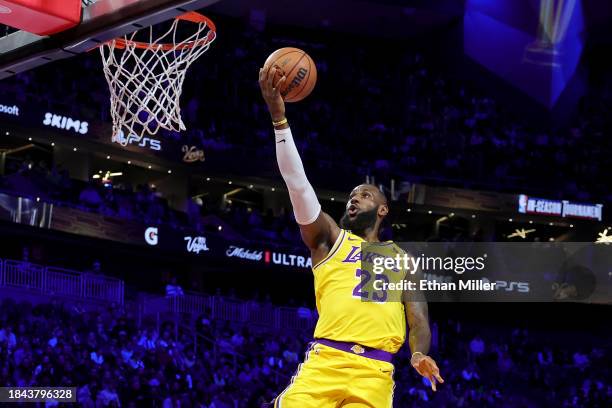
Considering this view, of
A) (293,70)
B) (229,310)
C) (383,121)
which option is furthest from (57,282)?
(293,70)

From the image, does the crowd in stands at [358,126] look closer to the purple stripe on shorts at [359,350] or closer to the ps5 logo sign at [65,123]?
the ps5 logo sign at [65,123]

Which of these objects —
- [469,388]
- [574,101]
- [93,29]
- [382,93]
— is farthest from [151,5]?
[574,101]

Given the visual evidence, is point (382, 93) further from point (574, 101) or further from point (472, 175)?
point (574, 101)

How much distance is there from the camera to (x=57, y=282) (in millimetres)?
17922

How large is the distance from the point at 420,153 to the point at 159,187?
290 inches

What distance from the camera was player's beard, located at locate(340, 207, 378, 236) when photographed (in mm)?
5475

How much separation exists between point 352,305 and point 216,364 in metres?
12.0

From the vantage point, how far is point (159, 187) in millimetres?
26203

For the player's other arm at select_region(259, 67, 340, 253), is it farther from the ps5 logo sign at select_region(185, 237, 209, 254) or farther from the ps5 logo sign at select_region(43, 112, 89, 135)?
the ps5 logo sign at select_region(185, 237, 209, 254)

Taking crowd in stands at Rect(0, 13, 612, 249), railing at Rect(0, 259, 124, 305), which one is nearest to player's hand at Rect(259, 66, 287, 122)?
railing at Rect(0, 259, 124, 305)

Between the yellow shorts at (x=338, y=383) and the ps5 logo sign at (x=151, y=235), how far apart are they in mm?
16548

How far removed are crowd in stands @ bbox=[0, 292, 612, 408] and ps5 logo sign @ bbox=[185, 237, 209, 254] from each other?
2.73 metres

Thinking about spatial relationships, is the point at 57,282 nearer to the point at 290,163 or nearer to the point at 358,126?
the point at 358,126

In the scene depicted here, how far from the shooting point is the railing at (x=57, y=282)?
17.3 meters
